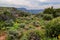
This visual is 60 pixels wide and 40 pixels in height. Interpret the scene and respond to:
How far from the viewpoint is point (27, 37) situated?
11508mm

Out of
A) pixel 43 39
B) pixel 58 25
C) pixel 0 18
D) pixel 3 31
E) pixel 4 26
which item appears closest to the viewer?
pixel 43 39

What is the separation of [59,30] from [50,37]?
26.6 inches

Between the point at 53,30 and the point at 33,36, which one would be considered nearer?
the point at 33,36

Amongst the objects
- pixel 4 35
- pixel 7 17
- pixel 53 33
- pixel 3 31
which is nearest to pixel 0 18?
pixel 7 17

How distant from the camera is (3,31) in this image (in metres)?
14.6

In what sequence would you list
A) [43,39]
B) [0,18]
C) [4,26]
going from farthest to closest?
[0,18]
[4,26]
[43,39]

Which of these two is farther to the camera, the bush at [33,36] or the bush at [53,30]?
the bush at [53,30]

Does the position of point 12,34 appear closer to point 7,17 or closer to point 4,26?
point 4,26

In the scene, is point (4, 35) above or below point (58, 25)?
below

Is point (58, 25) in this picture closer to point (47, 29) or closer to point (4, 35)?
point (47, 29)

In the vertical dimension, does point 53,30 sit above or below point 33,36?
above

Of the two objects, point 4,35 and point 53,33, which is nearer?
point 53,33

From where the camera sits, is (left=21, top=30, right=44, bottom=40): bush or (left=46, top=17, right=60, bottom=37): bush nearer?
(left=21, top=30, right=44, bottom=40): bush

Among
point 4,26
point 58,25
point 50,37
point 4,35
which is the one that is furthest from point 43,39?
point 4,26
